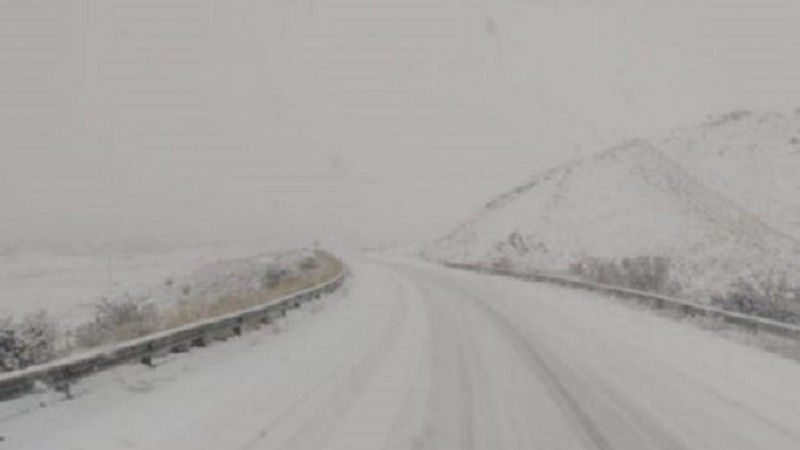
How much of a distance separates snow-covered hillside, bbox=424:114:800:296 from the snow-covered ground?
20486mm

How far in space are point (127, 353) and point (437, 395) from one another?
386 centimetres

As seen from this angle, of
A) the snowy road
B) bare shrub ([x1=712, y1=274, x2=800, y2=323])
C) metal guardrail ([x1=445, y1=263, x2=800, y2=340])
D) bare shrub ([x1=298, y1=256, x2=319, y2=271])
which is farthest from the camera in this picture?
bare shrub ([x1=298, y1=256, x2=319, y2=271])

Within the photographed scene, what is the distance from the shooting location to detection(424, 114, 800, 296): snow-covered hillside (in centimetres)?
5447

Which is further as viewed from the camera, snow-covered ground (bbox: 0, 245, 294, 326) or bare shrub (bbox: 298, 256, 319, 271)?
bare shrub (bbox: 298, 256, 319, 271)

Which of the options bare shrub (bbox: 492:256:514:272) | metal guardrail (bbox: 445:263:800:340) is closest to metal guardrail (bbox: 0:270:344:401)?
metal guardrail (bbox: 445:263:800:340)

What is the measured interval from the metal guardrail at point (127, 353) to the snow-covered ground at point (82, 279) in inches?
557

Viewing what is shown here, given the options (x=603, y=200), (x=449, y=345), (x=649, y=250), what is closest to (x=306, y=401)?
(x=449, y=345)

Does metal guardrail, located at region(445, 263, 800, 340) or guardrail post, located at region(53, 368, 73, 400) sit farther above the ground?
metal guardrail, located at region(445, 263, 800, 340)

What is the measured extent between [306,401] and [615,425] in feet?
11.1

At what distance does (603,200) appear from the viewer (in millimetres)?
69812

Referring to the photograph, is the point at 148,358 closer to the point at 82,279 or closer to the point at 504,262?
the point at 82,279

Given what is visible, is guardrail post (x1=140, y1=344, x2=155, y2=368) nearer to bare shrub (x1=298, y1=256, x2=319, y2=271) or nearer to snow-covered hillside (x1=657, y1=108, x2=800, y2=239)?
bare shrub (x1=298, y1=256, x2=319, y2=271)

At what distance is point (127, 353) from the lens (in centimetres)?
1250

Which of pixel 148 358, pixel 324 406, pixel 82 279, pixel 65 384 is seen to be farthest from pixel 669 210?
pixel 65 384
